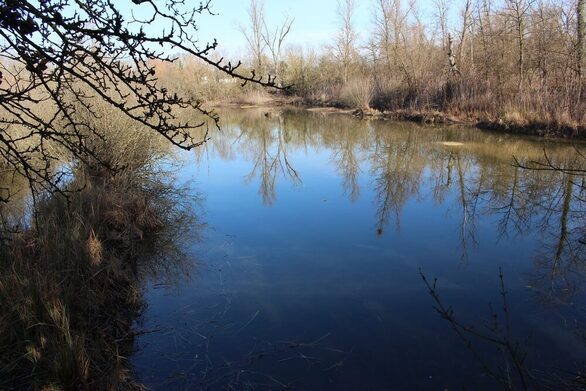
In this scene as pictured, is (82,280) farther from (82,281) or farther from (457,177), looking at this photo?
(457,177)

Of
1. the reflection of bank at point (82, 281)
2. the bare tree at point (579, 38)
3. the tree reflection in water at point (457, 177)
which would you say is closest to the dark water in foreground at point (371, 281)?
the tree reflection in water at point (457, 177)

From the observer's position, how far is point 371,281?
5578mm

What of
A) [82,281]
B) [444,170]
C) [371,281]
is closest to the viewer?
[82,281]

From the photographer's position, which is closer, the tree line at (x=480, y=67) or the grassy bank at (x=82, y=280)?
the grassy bank at (x=82, y=280)

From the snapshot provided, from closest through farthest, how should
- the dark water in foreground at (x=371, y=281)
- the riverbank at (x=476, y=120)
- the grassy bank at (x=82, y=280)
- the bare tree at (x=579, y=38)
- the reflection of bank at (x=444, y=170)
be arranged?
the grassy bank at (x=82, y=280) < the dark water in foreground at (x=371, y=281) < the reflection of bank at (x=444, y=170) < the riverbank at (x=476, y=120) < the bare tree at (x=579, y=38)

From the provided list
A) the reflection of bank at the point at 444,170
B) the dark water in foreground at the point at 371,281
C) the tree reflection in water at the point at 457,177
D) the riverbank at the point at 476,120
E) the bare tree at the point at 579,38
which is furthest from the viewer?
the bare tree at the point at 579,38

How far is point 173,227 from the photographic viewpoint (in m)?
7.62

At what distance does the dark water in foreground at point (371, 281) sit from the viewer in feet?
12.9

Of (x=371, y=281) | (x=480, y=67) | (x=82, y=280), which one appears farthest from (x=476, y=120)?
(x=82, y=280)

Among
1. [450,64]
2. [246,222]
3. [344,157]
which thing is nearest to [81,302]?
[246,222]

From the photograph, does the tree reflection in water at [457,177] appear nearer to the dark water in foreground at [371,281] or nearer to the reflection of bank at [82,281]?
the dark water in foreground at [371,281]

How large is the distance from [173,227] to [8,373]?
4328mm

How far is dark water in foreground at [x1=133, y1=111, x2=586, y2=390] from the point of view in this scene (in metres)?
3.95

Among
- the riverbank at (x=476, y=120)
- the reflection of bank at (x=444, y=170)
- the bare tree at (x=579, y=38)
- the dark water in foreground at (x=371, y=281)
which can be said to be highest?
the bare tree at (x=579, y=38)
